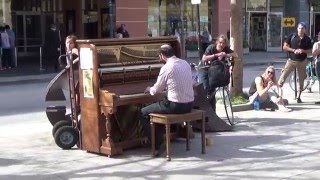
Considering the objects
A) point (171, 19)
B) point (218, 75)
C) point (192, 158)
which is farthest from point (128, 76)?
point (171, 19)

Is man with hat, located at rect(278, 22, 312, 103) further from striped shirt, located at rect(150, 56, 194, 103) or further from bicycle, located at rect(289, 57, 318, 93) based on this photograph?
striped shirt, located at rect(150, 56, 194, 103)

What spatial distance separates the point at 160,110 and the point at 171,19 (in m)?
25.3

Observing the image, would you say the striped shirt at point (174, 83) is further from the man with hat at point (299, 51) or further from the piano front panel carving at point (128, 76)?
the man with hat at point (299, 51)

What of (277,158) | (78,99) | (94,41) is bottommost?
(277,158)

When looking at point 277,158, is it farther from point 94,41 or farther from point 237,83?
point 237,83

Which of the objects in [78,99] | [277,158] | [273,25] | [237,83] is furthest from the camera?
[273,25]

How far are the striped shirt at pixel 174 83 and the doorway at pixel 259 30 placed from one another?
105 feet

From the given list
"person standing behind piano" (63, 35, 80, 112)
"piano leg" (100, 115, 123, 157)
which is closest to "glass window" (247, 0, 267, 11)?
"person standing behind piano" (63, 35, 80, 112)

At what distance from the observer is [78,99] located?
8.76m

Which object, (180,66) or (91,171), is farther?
(180,66)

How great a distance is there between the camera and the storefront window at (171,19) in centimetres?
3247

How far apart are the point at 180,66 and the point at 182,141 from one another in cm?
164

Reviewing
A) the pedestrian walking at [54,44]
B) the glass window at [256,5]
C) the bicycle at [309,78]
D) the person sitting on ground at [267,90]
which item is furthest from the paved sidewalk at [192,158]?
the glass window at [256,5]

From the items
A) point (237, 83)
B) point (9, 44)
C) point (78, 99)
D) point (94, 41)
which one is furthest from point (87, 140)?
point (9, 44)
